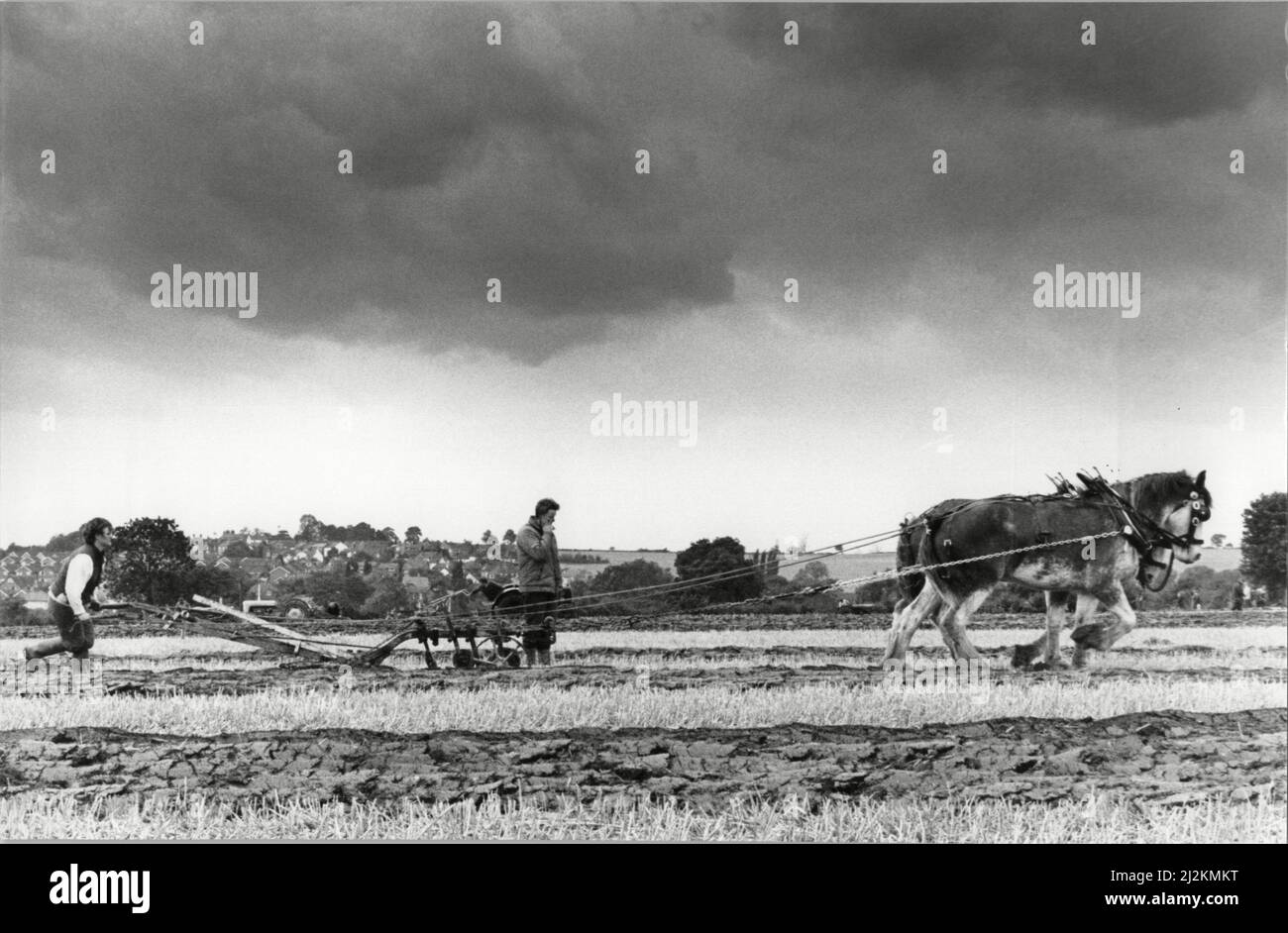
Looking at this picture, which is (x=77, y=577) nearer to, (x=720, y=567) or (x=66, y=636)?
(x=66, y=636)

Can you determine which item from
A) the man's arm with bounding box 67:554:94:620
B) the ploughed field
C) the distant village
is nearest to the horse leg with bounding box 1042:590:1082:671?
the ploughed field

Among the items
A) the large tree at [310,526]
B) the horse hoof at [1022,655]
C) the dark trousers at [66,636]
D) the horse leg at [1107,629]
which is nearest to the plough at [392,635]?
the dark trousers at [66,636]

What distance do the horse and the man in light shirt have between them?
610 centimetres

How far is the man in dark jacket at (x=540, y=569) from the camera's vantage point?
8.05 m

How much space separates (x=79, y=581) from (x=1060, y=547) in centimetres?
744

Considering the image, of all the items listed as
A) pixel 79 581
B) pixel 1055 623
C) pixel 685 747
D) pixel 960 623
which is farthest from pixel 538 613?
pixel 1055 623

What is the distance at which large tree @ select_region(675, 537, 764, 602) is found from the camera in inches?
317

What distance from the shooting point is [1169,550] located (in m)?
8.13

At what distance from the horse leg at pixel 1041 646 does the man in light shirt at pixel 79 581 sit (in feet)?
22.8

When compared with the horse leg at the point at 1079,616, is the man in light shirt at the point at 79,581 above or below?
above

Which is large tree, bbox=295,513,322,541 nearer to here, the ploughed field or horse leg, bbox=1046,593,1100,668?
the ploughed field

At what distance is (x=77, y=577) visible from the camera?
313 inches

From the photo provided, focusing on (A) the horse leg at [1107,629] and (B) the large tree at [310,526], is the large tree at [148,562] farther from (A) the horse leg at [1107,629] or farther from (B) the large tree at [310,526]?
(A) the horse leg at [1107,629]

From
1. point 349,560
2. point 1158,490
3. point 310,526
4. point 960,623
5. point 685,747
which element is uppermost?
point 1158,490
